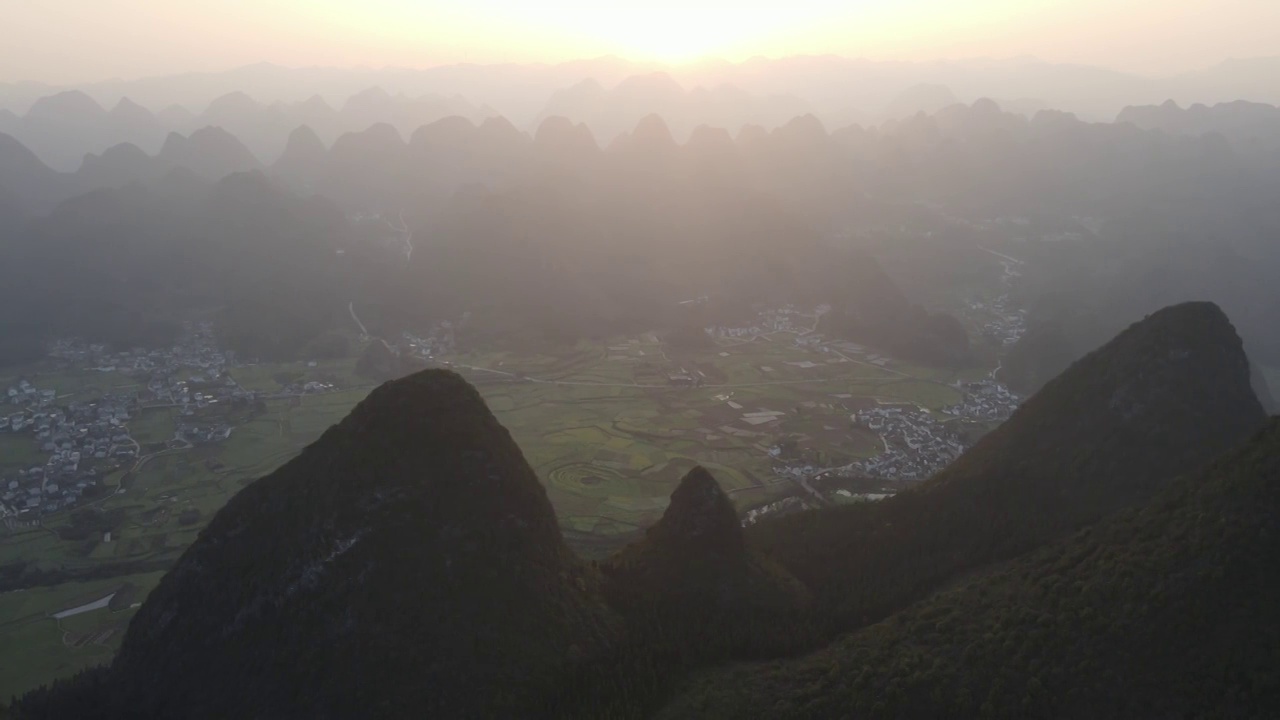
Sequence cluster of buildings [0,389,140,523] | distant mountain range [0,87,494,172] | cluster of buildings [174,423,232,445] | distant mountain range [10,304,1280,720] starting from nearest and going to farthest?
1. distant mountain range [10,304,1280,720]
2. cluster of buildings [0,389,140,523]
3. cluster of buildings [174,423,232,445]
4. distant mountain range [0,87,494,172]

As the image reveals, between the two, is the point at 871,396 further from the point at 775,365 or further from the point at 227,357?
the point at 227,357

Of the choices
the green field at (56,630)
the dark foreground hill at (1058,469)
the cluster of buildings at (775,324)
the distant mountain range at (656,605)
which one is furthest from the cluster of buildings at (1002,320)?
the green field at (56,630)

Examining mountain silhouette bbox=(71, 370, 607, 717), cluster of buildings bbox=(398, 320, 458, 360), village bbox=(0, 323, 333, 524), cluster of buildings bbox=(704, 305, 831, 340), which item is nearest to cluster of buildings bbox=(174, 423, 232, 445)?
village bbox=(0, 323, 333, 524)

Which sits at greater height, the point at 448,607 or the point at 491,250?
the point at 491,250

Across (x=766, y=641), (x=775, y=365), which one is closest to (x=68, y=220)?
(x=775, y=365)

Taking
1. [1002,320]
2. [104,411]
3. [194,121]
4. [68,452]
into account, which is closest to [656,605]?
[68,452]

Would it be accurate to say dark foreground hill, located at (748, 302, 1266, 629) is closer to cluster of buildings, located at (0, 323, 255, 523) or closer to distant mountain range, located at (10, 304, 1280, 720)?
distant mountain range, located at (10, 304, 1280, 720)

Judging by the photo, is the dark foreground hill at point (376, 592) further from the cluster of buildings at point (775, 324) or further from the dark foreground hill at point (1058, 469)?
the cluster of buildings at point (775, 324)

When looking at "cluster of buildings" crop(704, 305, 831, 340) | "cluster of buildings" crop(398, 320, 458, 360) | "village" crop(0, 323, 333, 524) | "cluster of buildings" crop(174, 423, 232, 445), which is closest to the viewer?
"village" crop(0, 323, 333, 524)
